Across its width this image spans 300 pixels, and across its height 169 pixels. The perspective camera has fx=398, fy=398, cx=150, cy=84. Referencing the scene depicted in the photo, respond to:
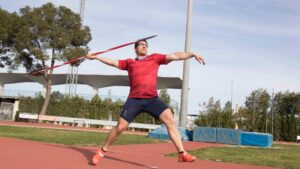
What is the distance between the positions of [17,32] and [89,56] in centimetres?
3109

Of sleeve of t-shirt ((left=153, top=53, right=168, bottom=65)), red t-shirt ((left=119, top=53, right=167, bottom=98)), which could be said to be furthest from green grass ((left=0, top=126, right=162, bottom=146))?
sleeve of t-shirt ((left=153, top=53, right=168, bottom=65))

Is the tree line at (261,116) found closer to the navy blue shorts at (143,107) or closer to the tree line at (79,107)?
the tree line at (79,107)

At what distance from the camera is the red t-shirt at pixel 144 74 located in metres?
6.03

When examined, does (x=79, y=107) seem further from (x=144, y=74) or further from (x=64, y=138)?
(x=144, y=74)

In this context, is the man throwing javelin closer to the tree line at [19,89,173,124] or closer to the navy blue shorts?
the navy blue shorts

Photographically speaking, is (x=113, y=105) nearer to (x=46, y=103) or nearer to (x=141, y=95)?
(x=46, y=103)

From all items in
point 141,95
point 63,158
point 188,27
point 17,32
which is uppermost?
point 17,32

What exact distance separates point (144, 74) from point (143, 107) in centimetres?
50

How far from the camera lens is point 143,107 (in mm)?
6051

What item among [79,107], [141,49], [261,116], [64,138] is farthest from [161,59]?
[79,107]

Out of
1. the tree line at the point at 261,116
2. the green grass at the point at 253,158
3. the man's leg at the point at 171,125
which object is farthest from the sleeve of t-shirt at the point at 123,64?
the tree line at the point at 261,116

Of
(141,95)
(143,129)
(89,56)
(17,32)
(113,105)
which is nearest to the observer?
(141,95)

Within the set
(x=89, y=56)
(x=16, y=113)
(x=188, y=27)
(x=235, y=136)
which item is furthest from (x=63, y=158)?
(x=16, y=113)

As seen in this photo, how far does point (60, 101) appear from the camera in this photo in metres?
42.1
